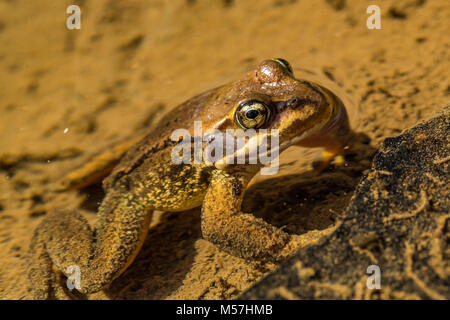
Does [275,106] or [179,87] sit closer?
[275,106]

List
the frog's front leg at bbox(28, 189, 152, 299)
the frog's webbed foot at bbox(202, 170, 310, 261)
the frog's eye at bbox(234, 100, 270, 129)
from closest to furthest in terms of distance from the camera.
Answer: the frog's webbed foot at bbox(202, 170, 310, 261), the frog's eye at bbox(234, 100, 270, 129), the frog's front leg at bbox(28, 189, 152, 299)

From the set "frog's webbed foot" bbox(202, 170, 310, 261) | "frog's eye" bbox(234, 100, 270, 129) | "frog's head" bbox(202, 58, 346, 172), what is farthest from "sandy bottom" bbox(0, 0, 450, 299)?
"frog's eye" bbox(234, 100, 270, 129)

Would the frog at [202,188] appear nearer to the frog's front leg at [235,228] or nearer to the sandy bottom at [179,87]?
the frog's front leg at [235,228]

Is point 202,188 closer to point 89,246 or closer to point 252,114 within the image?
point 252,114

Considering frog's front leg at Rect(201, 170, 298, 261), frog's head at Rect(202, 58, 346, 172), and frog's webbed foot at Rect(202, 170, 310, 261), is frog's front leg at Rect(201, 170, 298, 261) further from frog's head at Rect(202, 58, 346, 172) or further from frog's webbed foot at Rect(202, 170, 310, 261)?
frog's head at Rect(202, 58, 346, 172)

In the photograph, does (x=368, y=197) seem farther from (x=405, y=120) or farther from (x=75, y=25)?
(x=75, y=25)

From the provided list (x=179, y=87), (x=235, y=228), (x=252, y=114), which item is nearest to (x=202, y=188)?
(x=235, y=228)
